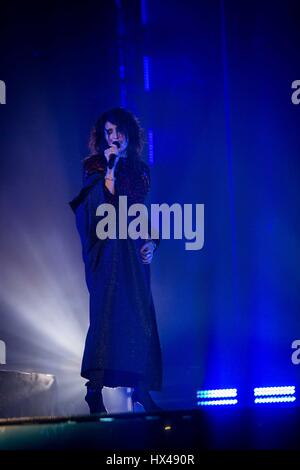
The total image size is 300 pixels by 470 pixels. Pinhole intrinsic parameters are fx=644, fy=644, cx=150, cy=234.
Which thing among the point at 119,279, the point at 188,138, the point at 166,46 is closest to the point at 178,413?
the point at 119,279

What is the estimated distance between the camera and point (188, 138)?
11.9ft

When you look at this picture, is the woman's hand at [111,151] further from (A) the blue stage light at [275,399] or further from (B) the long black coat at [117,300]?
(A) the blue stage light at [275,399]

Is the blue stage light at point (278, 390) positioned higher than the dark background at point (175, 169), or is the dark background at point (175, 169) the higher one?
the dark background at point (175, 169)

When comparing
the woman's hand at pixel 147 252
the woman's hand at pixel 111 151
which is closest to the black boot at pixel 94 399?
the woman's hand at pixel 147 252

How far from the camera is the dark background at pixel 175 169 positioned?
11.2 ft

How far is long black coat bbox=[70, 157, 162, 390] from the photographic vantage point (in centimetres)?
336

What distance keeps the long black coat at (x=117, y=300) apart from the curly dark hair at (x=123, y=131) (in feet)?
0.31

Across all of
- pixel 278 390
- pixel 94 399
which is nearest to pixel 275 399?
pixel 278 390

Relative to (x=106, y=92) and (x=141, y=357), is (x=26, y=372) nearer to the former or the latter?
(x=141, y=357)

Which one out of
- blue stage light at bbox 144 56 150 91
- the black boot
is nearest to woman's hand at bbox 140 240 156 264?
the black boot

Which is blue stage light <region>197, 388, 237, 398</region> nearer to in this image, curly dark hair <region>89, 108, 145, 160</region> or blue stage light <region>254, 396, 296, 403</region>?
blue stage light <region>254, 396, 296, 403</region>

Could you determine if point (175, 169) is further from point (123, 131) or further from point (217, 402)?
point (217, 402)
